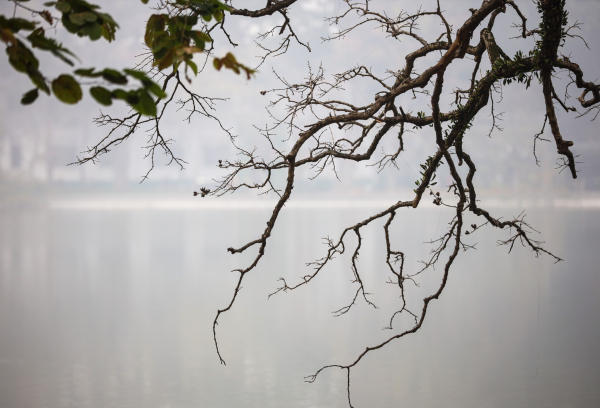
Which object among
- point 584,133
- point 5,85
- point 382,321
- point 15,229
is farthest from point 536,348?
point 5,85

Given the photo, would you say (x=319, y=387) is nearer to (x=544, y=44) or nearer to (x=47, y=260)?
(x=544, y=44)

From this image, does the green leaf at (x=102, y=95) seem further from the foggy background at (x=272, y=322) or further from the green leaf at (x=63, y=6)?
the foggy background at (x=272, y=322)

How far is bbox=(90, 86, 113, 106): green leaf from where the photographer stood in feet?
2.78

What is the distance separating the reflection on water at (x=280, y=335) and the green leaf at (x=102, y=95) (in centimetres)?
270

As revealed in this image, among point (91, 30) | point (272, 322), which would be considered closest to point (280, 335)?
point (272, 322)

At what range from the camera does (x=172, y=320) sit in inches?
200

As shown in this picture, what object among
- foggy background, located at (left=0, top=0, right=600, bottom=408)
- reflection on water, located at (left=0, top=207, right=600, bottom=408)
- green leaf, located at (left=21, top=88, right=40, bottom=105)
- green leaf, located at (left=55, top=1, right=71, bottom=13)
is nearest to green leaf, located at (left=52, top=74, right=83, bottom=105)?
green leaf, located at (left=21, top=88, right=40, bottom=105)

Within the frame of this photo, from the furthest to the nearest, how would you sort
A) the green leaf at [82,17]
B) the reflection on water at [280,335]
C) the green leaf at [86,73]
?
1. the reflection on water at [280,335]
2. the green leaf at [82,17]
3. the green leaf at [86,73]

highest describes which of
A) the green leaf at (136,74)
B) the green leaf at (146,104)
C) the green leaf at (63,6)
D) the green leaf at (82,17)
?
the green leaf at (63,6)

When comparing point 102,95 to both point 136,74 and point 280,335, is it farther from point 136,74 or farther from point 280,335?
point 280,335

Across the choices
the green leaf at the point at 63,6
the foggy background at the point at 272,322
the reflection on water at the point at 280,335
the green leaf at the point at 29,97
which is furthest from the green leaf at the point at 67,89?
the reflection on water at the point at 280,335

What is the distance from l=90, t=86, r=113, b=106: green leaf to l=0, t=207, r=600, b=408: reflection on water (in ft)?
8.84

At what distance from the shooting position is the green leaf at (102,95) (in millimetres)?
848

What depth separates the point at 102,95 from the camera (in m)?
0.85
